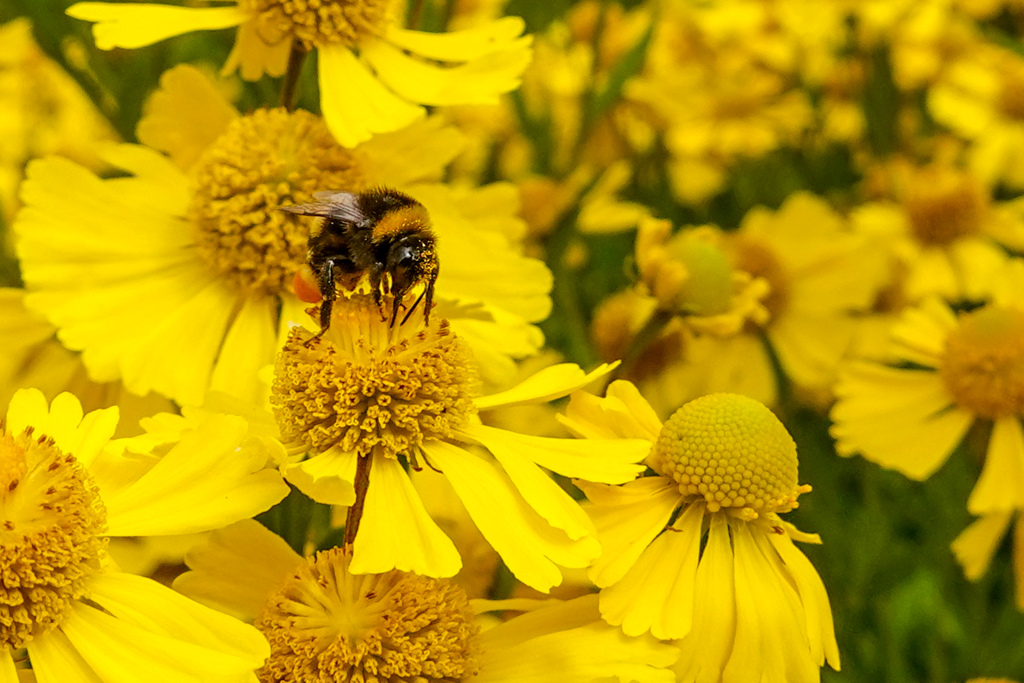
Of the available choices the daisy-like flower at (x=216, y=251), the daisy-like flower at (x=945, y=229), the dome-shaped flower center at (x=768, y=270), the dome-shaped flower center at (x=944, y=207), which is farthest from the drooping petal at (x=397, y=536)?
the dome-shaped flower center at (x=944, y=207)

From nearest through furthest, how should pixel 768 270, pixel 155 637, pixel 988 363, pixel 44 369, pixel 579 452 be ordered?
pixel 155 637 → pixel 579 452 → pixel 44 369 → pixel 988 363 → pixel 768 270

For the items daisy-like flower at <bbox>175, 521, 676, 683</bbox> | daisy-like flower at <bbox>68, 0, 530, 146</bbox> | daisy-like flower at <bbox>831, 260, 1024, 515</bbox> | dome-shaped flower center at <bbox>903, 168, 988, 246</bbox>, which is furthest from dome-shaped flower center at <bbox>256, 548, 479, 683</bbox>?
dome-shaped flower center at <bbox>903, 168, 988, 246</bbox>

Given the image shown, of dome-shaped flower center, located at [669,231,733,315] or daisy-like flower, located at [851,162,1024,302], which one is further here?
daisy-like flower, located at [851,162,1024,302]

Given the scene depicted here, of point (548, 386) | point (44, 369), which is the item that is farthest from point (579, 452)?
point (44, 369)

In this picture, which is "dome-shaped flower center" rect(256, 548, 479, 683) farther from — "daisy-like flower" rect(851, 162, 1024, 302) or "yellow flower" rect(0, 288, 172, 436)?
"daisy-like flower" rect(851, 162, 1024, 302)

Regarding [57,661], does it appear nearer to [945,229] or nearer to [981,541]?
[981,541]

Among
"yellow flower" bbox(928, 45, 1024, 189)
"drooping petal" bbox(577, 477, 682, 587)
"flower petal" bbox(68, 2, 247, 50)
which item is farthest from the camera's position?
"yellow flower" bbox(928, 45, 1024, 189)

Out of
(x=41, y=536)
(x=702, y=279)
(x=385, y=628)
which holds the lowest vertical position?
(x=702, y=279)

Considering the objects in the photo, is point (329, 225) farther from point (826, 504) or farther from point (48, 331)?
point (826, 504)
